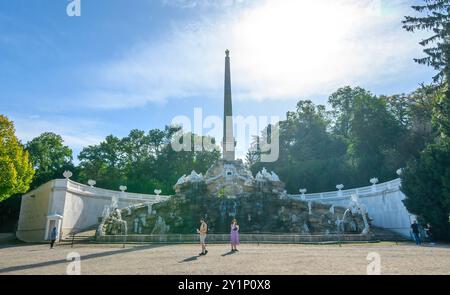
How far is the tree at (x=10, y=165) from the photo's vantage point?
2430 cm

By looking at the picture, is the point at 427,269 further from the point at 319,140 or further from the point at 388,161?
the point at 319,140

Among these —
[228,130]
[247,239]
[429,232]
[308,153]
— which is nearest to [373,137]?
[308,153]

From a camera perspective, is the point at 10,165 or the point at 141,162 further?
the point at 141,162

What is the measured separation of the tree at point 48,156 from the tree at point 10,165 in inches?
614

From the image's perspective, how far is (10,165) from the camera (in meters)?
24.4

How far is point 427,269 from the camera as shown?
862cm

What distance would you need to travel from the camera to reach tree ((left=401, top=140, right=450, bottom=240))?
20.4 m

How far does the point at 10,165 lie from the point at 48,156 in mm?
24058

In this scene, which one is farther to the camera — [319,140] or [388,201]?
[319,140]

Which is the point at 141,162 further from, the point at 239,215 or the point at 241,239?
the point at 241,239

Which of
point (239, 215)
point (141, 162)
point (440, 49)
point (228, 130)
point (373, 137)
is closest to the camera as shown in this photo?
point (440, 49)

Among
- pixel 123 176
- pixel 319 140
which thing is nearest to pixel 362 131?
pixel 319 140

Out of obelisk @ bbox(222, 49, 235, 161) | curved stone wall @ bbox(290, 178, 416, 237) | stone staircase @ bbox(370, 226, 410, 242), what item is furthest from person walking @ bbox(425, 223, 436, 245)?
obelisk @ bbox(222, 49, 235, 161)
